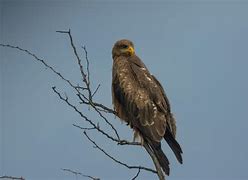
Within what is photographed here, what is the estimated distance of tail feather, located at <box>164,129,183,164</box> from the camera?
173 inches

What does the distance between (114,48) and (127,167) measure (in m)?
3.12

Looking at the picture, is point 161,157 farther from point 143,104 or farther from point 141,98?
point 141,98

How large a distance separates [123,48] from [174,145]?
212 cm

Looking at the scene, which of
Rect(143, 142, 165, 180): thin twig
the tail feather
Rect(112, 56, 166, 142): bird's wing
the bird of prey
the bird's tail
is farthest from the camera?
Rect(112, 56, 166, 142): bird's wing

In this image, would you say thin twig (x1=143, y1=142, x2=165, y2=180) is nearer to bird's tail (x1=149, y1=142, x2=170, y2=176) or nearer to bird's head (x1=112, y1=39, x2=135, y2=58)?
bird's tail (x1=149, y1=142, x2=170, y2=176)

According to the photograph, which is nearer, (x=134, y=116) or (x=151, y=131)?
(x=151, y=131)

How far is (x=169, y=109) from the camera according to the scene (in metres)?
5.24

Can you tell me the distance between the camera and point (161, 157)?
4.27 m

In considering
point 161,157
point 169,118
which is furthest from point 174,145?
point 169,118

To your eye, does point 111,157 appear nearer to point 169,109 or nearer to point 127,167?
point 127,167

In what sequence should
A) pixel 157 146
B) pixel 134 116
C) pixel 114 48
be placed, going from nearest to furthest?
pixel 157 146 < pixel 134 116 < pixel 114 48

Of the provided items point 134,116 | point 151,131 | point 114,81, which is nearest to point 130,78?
point 114,81

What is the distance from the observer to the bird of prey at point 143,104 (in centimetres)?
470

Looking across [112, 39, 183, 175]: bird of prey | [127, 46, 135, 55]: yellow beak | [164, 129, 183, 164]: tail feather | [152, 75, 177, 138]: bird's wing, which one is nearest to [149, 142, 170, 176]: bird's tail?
[112, 39, 183, 175]: bird of prey
